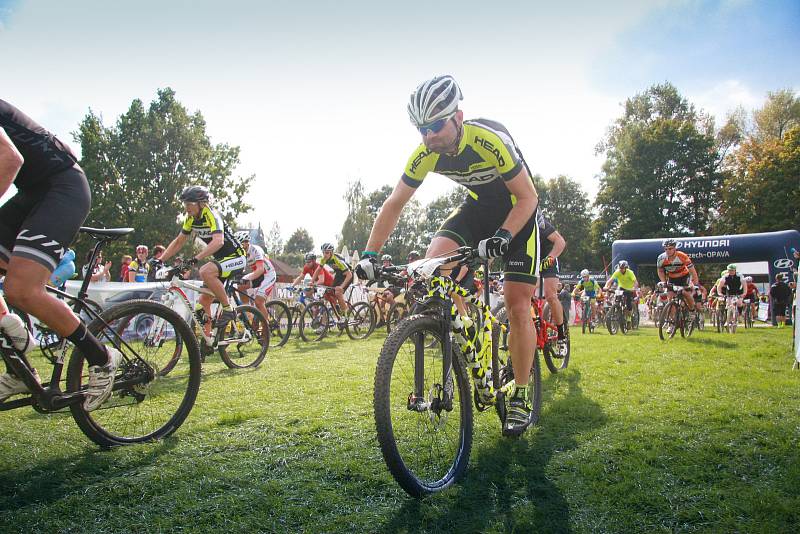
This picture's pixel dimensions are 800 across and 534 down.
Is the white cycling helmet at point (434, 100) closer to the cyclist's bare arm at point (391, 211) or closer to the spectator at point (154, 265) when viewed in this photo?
the cyclist's bare arm at point (391, 211)

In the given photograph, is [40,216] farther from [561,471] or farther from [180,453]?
[561,471]

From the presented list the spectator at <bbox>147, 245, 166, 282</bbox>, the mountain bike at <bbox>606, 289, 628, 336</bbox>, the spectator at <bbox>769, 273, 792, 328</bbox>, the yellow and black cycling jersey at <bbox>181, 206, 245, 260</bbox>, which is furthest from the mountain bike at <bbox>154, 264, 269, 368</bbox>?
the spectator at <bbox>769, 273, 792, 328</bbox>

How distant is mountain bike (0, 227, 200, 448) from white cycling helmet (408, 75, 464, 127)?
6.60ft

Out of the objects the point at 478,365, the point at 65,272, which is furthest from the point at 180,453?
the point at 65,272

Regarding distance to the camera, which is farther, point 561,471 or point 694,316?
point 694,316

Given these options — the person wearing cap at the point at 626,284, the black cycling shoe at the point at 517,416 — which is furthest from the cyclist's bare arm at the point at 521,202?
the person wearing cap at the point at 626,284

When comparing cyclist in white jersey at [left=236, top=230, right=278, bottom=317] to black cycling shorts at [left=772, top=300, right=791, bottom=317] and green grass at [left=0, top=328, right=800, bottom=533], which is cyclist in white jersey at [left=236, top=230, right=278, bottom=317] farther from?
black cycling shorts at [left=772, top=300, right=791, bottom=317]

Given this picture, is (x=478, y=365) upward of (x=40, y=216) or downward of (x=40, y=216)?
downward

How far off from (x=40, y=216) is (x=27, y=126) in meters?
0.55

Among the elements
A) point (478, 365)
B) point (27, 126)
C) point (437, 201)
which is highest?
point (437, 201)

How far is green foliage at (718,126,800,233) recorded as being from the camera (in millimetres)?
39219

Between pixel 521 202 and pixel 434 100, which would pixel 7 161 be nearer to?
pixel 434 100

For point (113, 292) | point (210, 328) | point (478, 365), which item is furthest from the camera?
point (113, 292)

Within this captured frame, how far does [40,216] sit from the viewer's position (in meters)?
2.95
